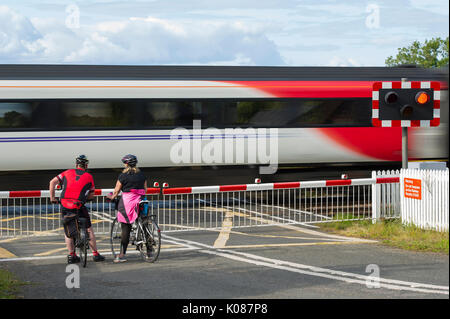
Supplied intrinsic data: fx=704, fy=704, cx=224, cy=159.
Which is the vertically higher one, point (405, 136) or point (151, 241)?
point (405, 136)

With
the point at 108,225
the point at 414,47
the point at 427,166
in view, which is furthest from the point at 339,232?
the point at 414,47

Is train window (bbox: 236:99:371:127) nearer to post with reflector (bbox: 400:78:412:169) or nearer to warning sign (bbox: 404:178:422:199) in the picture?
post with reflector (bbox: 400:78:412:169)

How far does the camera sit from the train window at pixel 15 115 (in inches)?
664

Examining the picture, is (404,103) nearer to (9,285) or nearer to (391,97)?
(391,97)

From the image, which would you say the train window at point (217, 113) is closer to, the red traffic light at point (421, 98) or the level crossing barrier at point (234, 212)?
the level crossing barrier at point (234, 212)

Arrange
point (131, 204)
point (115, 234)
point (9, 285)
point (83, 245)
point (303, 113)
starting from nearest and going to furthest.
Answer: point (9, 285) → point (83, 245) → point (131, 204) → point (115, 234) → point (303, 113)

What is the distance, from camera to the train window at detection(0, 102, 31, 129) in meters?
16.9

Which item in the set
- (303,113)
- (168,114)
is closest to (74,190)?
(168,114)

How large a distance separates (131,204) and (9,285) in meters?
2.31

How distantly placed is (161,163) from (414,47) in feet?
177

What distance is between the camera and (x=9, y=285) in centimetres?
822

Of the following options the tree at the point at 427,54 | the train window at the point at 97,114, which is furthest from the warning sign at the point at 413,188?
the tree at the point at 427,54

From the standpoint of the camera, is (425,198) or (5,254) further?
(425,198)

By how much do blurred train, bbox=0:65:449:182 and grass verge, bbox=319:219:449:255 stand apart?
5.31 m
